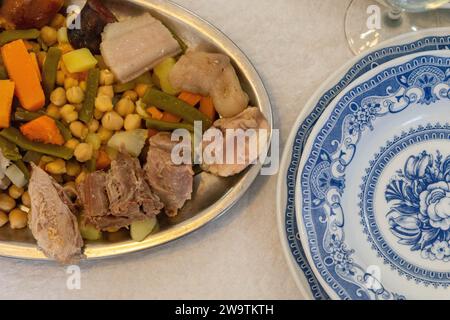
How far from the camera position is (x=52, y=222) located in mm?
1414

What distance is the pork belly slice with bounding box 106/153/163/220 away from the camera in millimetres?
1399

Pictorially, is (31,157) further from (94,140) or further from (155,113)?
(155,113)

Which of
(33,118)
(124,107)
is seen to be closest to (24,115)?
(33,118)

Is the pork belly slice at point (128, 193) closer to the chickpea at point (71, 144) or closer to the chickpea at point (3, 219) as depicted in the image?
the chickpea at point (71, 144)

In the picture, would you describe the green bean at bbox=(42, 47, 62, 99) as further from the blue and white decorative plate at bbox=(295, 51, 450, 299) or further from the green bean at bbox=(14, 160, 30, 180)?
the blue and white decorative plate at bbox=(295, 51, 450, 299)

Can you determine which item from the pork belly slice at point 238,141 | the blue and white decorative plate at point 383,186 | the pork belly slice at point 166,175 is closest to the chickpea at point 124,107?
the pork belly slice at point 166,175

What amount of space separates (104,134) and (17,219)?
0.30 meters

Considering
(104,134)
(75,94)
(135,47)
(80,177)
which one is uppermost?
(135,47)

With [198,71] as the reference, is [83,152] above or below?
below

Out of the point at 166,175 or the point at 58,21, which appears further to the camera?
the point at 58,21

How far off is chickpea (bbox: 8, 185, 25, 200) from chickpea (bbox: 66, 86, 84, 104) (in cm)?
26

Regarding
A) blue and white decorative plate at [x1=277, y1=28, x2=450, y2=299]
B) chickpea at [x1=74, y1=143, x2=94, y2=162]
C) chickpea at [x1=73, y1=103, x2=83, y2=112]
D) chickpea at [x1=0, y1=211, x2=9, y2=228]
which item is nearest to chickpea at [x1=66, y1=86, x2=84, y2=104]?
chickpea at [x1=73, y1=103, x2=83, y2=112]

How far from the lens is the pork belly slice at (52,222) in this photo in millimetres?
1411
